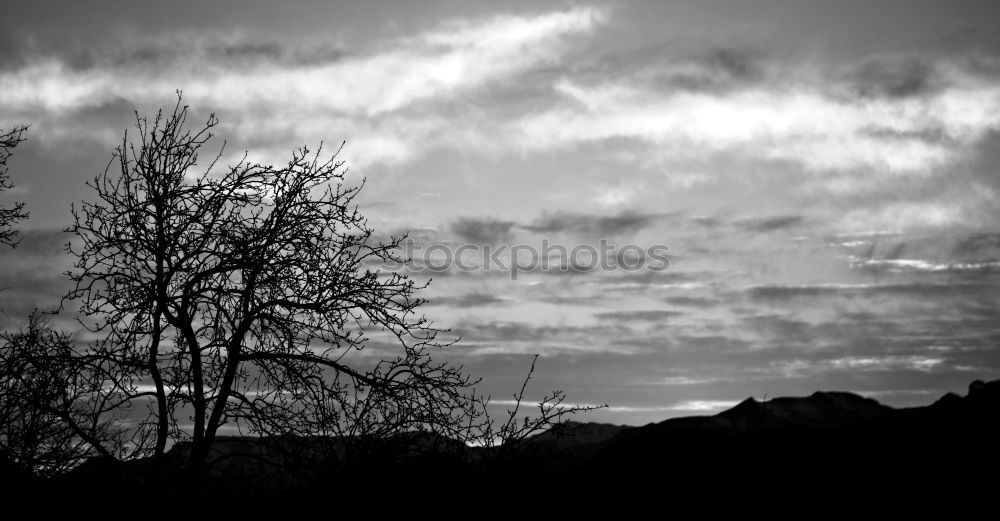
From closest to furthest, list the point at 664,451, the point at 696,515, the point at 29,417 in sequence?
the point at 696,515, the point at 664,451, the point at 29,417

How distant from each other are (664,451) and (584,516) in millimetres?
3188

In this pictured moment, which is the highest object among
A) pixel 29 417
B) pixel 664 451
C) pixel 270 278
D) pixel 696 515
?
pixel 270 278

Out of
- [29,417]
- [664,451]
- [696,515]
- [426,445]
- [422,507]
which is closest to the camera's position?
[422,507]

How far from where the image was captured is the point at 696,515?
1123 cm

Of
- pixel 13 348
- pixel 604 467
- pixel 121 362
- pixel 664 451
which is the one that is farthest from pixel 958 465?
pixel 13 348

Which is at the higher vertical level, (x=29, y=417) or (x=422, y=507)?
(x=29, y=417)

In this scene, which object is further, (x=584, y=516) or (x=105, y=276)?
(x=105, y=276)

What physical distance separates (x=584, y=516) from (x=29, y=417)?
38.0 ft

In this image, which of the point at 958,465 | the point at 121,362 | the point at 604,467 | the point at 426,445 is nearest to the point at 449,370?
the point at 426,445

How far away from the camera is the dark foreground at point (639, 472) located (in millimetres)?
10703

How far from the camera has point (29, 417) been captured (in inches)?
646

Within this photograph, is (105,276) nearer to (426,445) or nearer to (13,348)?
(13,348)

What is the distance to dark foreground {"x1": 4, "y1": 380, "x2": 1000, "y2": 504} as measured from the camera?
10703mm

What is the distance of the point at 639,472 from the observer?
1210 centimetres
